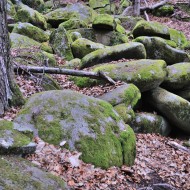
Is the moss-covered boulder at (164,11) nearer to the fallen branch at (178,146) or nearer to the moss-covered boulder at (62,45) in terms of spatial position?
the moss-covered boulder at (62,45)

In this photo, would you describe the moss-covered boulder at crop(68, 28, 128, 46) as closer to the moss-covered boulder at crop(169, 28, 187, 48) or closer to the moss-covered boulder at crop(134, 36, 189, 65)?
the moss-covered boulder at crop(134, 36, 189, 65)

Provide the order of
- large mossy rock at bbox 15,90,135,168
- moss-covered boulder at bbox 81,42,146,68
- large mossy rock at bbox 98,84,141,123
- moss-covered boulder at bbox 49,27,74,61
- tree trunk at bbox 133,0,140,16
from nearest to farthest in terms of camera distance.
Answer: large mossy rock at bbox 15,90,135,168
large mossy rock at bbox 98,84,141,123
moss-covered boulder at bbox 81,42,146,68
moss-covered boulder at bbox 49,27,74,61
tree trunk at bbox 133,0,140,16

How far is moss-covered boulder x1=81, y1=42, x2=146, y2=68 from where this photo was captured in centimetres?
989

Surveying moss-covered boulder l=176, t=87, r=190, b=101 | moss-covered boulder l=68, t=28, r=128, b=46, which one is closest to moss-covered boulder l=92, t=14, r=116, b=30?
moss-covered boulder l=68, t=28, r=128, b=46

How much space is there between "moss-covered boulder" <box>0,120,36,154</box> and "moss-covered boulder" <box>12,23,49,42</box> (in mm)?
9611

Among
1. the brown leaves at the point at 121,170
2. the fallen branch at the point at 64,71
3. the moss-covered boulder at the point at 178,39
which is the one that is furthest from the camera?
the moss-covered boulder at the point at 178,39

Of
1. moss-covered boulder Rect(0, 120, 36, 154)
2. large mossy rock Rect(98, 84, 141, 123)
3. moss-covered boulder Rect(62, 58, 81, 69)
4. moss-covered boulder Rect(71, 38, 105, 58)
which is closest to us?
moss-covered boulder Rect(0, 120, 36, 154)

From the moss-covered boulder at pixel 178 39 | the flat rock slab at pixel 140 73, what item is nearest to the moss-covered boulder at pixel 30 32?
the flat rock slab at pixel 140 73

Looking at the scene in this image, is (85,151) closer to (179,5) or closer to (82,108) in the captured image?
(82,108)

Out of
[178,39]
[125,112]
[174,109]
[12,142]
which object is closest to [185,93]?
[174,109]

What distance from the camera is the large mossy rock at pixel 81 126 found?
4.50 meters

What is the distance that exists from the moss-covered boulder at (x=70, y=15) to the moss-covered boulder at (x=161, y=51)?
24.0 feet

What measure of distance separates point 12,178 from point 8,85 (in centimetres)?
251

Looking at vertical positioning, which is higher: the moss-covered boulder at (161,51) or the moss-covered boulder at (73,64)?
the moss-covered boulder at (161,51)
